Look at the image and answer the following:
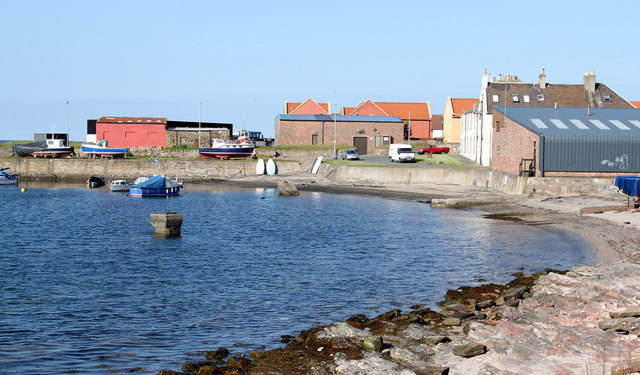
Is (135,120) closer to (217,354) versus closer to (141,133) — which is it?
(141,133)

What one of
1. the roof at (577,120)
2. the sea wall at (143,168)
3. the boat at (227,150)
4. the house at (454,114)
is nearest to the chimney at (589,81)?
the roof at (577,120)

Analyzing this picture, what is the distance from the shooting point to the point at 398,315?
63.8 feet

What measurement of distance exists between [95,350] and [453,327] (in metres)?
9.21

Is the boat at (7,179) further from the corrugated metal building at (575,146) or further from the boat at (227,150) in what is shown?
the corrugated metal building at (575,146)

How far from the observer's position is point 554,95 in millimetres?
75562

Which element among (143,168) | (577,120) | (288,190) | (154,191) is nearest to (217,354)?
(577,120)

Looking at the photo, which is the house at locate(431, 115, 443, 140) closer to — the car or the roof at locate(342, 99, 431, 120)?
the roof at locate(342, 99, 431, 120)

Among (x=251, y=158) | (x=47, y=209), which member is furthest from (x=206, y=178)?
(x=47, y=209)

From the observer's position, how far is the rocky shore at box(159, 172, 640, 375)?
14203mm

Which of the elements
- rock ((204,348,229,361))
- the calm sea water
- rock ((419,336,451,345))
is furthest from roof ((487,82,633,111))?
rock ((204,348,229,361))

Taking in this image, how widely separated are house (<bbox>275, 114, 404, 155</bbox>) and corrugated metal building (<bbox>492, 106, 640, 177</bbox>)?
44692 mm

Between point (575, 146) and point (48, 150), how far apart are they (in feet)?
251

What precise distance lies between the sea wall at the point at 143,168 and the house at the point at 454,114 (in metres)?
29.2

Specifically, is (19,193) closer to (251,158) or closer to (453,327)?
(251,158)
